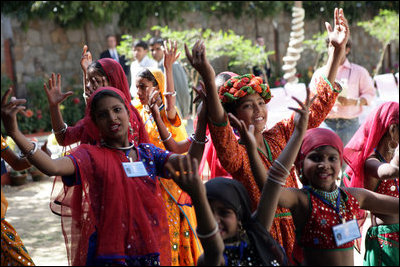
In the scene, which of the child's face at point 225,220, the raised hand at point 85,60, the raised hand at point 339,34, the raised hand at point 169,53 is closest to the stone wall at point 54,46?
the raised hand at point 85,60

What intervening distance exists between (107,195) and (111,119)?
1.40 ft

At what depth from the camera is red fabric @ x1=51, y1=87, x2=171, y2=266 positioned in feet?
8.53

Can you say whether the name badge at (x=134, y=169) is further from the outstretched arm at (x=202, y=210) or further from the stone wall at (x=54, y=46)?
the stone wall at (x=54, y=46)

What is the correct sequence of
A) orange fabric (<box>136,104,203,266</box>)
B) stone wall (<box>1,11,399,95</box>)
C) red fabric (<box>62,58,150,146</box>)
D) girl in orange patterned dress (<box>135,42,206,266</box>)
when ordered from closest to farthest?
red fabric (<box>62,58,150,146</box>), girl in orange patterned dress (<box>135,42,206,266</box>), orange fabric (<box>136,104,203,266</box>), stone wall (<box>1,11,399,95</box>)

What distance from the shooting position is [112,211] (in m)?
2.60

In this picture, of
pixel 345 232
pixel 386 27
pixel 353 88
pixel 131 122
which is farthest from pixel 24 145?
pixel 386 27

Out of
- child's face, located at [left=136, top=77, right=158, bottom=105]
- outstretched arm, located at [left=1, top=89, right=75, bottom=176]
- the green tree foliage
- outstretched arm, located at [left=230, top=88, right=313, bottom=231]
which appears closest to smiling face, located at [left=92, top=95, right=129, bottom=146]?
outstretched arm, located at [left=1, top=89, right=75, bottom=176]

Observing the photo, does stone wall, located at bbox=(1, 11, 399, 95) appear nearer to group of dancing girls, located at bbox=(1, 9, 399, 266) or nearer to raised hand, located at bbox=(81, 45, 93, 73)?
raised hand, located at bbox=(81, 45, 93, 73)

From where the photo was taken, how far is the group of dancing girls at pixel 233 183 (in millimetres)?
2404

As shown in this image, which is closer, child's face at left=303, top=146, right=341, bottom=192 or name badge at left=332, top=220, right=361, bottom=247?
name badge at left=332, top=220, right=361, bottom=247

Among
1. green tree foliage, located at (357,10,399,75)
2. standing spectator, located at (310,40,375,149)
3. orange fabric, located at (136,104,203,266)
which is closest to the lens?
orange fabric, located at (136,104,203,266)

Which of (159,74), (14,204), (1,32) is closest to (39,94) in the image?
(1,32)

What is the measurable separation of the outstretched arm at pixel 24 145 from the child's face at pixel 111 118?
1.09 feet

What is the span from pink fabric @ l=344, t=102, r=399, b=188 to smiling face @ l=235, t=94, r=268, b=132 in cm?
60
